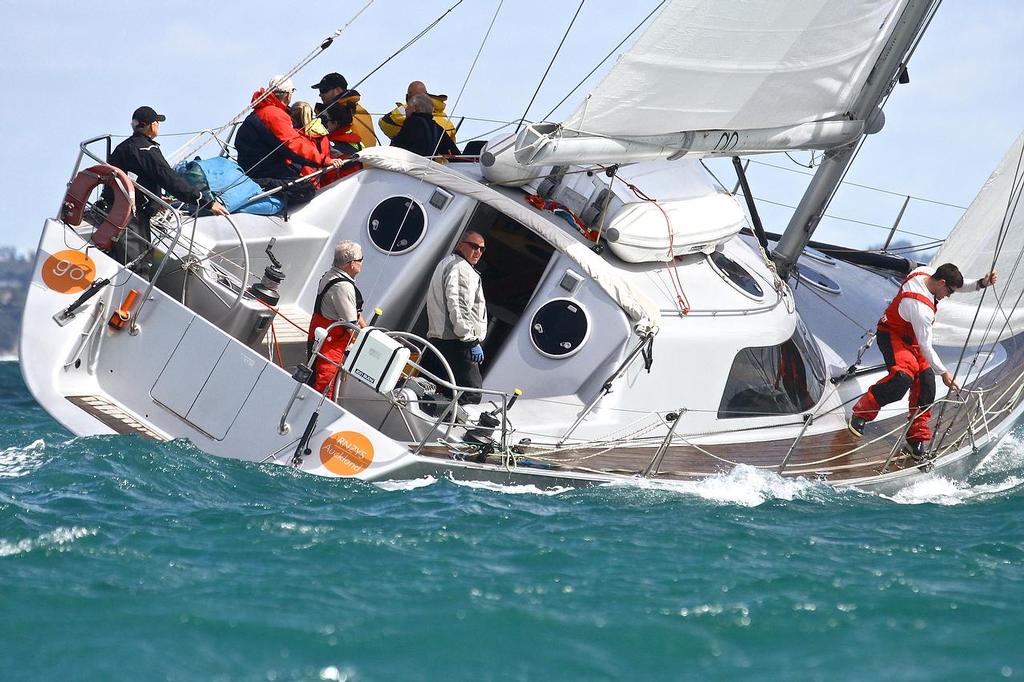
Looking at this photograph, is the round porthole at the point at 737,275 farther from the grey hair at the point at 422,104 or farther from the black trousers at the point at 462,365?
the grey hair at the point at 422,104

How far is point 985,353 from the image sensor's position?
36.9ft

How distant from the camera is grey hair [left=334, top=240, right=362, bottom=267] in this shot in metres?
7.79

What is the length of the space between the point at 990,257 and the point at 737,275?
2.07m

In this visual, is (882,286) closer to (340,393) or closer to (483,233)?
(483,233)

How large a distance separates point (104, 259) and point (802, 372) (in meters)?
4.98

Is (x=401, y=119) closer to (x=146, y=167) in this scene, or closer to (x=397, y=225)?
(x=397, y=225)

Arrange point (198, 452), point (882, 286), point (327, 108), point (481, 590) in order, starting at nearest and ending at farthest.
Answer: point (481, 590) < point (198, 452) < point (327, 108) < point (882, 286)

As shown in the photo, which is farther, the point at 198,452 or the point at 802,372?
the point at 802,372

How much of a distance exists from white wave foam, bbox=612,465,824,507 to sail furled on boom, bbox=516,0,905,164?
215cm

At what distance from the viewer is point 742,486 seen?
7.93 meters

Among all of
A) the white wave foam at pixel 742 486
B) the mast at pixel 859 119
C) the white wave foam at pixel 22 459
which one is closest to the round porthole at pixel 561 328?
the white wave foam at pixel 742 486

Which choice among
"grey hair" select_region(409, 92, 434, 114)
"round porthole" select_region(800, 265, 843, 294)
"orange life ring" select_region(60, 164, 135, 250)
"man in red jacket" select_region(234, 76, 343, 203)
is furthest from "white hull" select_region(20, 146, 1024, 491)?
"round porthole" select_region(800, 265, 843, 294)

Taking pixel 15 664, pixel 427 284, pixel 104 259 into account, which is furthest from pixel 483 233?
pixel 15 664

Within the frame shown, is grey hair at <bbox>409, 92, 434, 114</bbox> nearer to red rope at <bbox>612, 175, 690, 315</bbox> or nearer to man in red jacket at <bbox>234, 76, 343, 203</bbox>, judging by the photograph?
man in red jacket at <bbox>234, 76, 343, 203</bbox>
